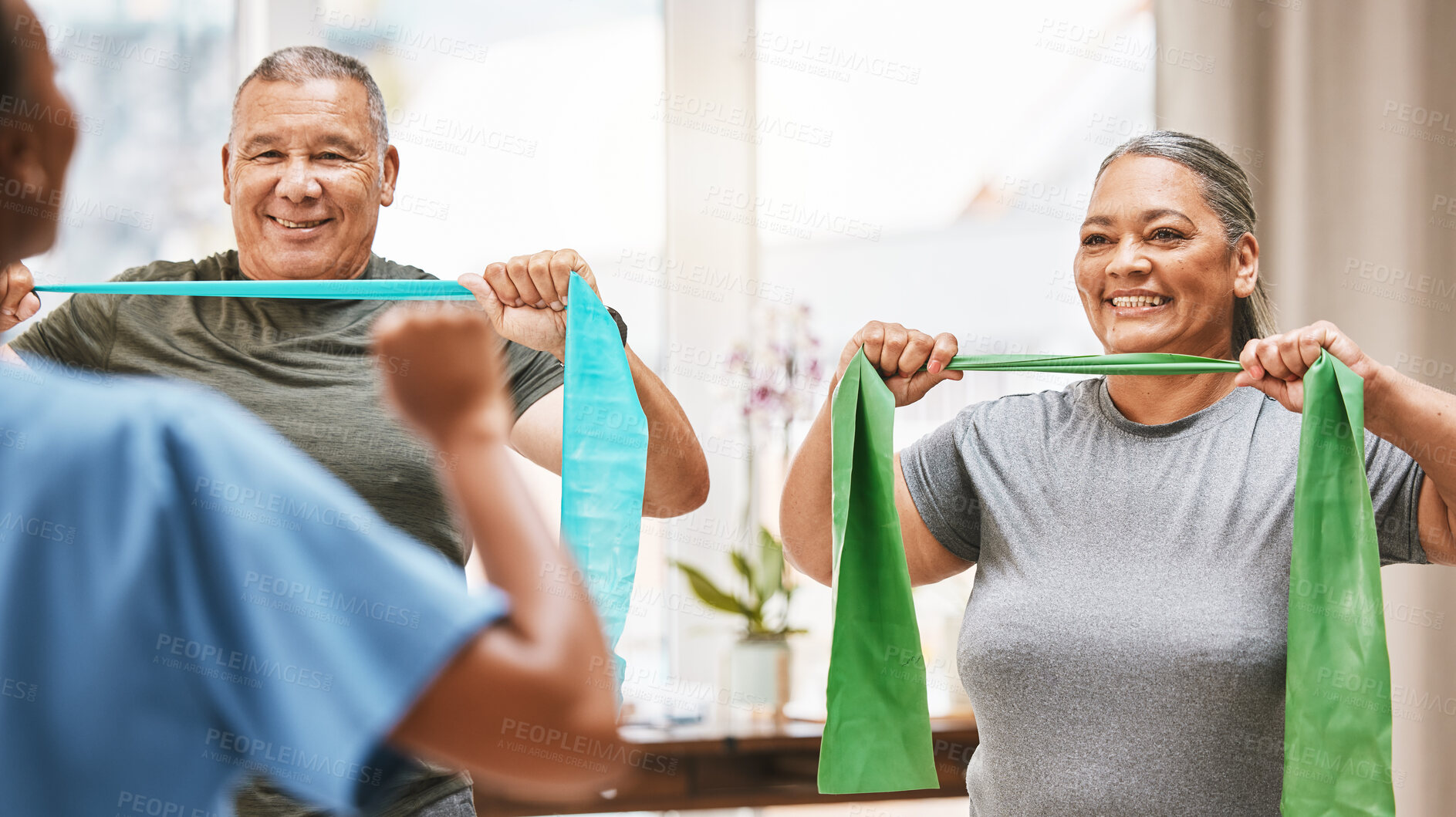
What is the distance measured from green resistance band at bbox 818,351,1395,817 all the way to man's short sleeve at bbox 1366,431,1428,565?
72mm

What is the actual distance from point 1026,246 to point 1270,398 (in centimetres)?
194

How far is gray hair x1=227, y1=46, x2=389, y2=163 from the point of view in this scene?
1.46 meters

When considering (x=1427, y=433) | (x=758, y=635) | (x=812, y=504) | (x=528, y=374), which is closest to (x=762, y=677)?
(x=758, y=635)

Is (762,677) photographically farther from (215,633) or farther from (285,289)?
(215,633)

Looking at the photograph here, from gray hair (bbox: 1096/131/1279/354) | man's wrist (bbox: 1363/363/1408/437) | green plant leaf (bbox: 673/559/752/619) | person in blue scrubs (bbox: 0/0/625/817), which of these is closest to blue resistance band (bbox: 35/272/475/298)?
person in blue scrubs (bbox: 0/0/625/817)

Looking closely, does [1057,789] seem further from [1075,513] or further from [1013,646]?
[1075,513]

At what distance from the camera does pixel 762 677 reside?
2818 mm

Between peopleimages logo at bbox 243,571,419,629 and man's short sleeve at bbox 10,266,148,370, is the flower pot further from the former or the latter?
peopleimages logo at bbox 243,571,419,629

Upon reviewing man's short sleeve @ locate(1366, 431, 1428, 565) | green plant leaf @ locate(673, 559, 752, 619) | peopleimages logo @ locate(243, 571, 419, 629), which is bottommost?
green plant leaf @ locate(673, 559, 752, 619)

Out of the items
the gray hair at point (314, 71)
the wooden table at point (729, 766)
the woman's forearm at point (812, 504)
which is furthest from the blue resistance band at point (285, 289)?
the wooden table at point (729, 766)

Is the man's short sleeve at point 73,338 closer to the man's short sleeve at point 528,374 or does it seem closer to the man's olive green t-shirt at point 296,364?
the man's olive green t-shirt at point 296,364

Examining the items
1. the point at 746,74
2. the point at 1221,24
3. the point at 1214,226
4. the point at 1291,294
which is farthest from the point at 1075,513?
the point at 746,74

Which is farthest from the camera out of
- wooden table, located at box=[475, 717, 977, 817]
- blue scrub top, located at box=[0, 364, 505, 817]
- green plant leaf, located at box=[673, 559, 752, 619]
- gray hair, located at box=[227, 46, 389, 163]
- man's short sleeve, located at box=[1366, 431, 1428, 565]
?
green plant leaf, located at box=[673, 559, 752, 619]

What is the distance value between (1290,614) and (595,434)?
2.62 ft
